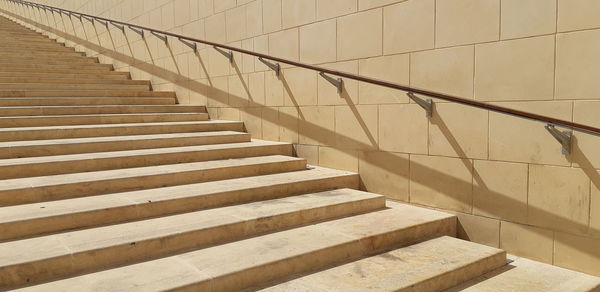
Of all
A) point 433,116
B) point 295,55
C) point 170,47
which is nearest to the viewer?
point 433,116

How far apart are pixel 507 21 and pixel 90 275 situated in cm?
282

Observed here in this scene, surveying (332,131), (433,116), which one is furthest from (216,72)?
(433,116)

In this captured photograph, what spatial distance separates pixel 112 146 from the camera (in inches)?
162


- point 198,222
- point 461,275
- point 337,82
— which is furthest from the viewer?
point 337,82

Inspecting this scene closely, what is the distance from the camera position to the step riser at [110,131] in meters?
4.06

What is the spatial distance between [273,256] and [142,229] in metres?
0.81

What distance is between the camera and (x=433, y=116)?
3383 millimetres

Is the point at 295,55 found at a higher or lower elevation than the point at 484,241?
higher

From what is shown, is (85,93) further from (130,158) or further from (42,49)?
(42,49)

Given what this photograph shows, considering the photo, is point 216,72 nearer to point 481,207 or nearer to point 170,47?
point 170,47

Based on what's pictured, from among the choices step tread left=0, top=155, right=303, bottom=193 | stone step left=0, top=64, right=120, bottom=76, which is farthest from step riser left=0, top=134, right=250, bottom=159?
stone step left=0, top=64, right=120, bottom=76

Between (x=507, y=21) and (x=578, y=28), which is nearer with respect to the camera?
(x=578, y=28)

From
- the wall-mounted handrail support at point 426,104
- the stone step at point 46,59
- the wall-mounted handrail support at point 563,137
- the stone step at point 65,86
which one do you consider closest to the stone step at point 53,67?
the stone step at point 46,59

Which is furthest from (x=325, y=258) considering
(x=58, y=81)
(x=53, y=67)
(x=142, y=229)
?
(x=53, y=67)
